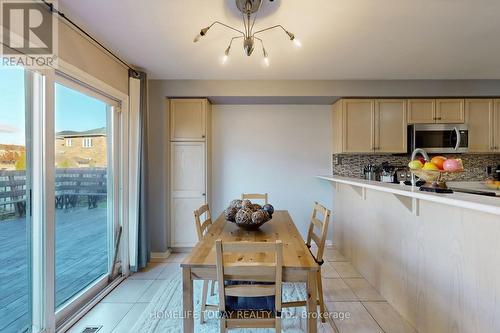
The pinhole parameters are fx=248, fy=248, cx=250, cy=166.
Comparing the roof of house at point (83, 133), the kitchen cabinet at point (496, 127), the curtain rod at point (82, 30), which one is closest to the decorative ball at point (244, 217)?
the roof of house at point (83, 133)

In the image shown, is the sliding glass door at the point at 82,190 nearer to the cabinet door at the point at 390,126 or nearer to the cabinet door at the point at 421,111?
the cabinet door at the point at 390,126

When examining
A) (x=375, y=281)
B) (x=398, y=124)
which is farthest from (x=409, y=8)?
(x=375, y=281)

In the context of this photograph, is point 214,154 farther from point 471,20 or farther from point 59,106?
point 471,20

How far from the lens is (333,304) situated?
2271 mm

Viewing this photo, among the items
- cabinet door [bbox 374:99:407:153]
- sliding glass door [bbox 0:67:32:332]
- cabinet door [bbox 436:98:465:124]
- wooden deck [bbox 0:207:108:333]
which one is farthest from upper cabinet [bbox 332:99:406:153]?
sliding glass door [bbox 0:67:32:332]

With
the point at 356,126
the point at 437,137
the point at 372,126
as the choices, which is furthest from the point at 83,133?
the point at 437,137

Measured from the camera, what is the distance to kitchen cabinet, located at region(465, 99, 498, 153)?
3.42 m

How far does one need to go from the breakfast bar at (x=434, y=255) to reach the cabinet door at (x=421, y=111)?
4.97ft

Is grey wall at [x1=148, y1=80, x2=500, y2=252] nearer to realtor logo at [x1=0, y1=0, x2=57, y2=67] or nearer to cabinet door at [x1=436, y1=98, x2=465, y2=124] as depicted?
cabinet door at [x1=436, y1=98, x2=465, y2=124]

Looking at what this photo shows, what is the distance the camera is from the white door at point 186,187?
3475 mm

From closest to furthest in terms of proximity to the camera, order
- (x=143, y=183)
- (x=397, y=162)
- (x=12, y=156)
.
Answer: (x=12, y=156)
(x=143, y=183)
(x=397, y=162)

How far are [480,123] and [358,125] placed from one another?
166 cm

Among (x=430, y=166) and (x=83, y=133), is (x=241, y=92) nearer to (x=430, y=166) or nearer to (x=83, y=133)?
(x=83, y=133)

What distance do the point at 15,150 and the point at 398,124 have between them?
4.08 metres
